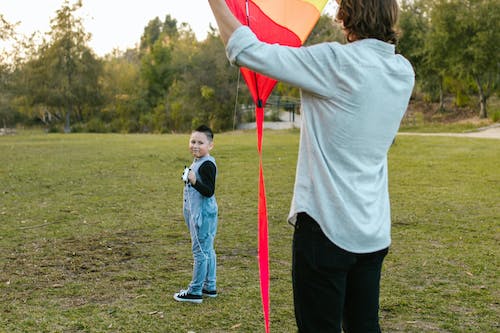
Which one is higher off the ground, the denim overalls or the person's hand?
the person's hand

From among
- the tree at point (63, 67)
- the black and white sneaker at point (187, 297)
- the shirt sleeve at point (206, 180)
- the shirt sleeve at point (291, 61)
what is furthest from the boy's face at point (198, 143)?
the tree at point (63, 67)

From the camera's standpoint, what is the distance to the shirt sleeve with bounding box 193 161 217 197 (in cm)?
457

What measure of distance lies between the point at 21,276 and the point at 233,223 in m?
2.98

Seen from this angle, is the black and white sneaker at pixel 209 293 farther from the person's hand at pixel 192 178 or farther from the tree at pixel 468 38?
the tree at pixel 468 38

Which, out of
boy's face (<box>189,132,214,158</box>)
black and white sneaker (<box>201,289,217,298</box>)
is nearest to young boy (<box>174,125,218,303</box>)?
boy's face (<box>189,132,214,158</box>)

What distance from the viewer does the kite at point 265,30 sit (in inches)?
114

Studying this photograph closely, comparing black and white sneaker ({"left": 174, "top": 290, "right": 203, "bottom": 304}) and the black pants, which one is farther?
black and white sneaker ({"left": 174, "top": 290, "right": 203, "bottom": 304})

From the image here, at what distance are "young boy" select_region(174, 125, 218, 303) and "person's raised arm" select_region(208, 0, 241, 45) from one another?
94.3 inches

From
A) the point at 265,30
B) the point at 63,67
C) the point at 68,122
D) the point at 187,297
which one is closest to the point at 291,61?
the point at 265,30

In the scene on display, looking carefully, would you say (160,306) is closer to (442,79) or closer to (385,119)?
(385,119)

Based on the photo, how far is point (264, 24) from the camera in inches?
122

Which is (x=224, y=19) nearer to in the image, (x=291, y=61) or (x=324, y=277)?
(x=291, y=61)

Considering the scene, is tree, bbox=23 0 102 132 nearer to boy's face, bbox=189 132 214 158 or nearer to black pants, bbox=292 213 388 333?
boy's face, bbox=189 132 214 158

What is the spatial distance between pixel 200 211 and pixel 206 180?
0.24m
